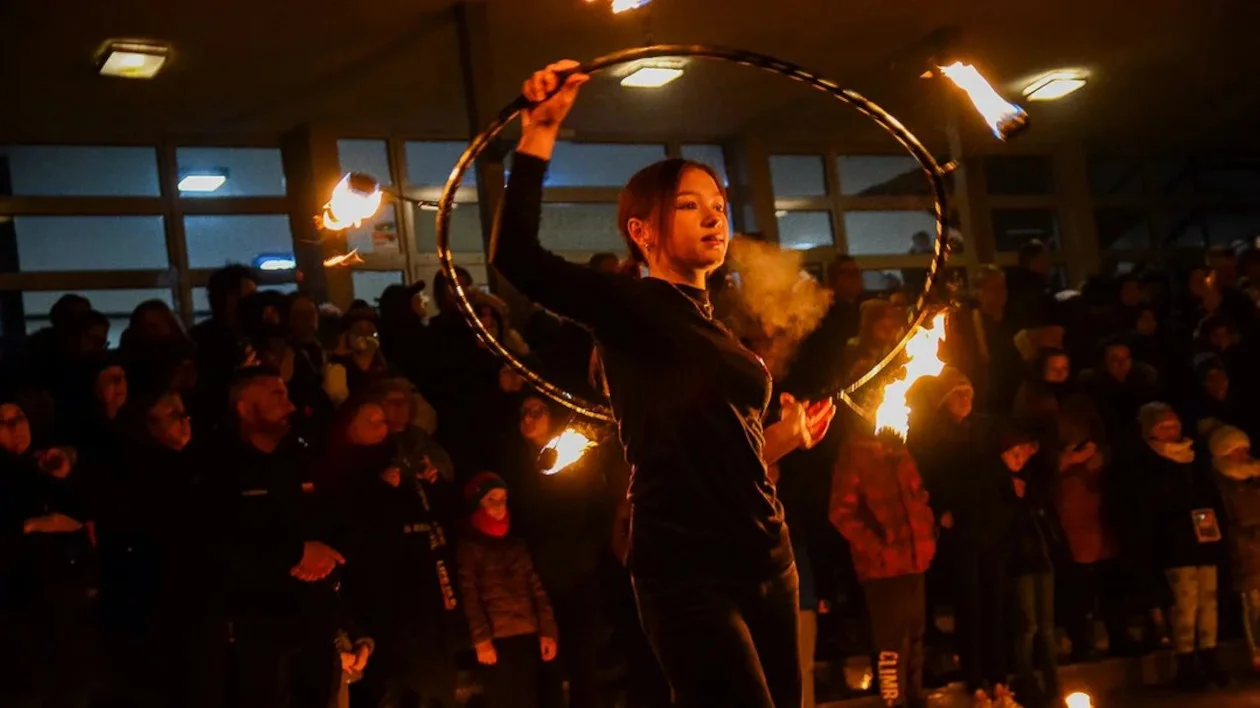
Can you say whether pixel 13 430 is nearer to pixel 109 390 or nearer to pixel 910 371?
pixel 109 390

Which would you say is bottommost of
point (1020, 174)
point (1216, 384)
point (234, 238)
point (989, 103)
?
point (1216, 384)

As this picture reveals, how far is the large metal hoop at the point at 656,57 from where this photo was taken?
376 cm

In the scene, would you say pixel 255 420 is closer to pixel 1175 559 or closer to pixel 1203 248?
pixel 1175 559

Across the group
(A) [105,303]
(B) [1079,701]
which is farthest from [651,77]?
(B) [1079,701]

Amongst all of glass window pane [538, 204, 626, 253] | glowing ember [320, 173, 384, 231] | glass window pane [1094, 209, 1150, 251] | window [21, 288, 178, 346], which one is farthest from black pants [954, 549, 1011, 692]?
glass window pane [1094, 209, 1150, 251]

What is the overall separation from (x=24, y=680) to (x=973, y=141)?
12.0 meters

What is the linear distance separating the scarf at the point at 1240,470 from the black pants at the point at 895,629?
2968 mm

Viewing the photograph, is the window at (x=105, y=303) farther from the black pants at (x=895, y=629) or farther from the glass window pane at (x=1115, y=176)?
the glass window pane at (x=1115, y=176)

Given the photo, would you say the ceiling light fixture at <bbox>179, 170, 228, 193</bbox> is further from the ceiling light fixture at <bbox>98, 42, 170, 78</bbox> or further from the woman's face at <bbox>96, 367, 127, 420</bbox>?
the woman's face at <bbox>96, 367, 127, 420</bbox>

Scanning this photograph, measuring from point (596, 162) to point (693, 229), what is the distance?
1230 cm

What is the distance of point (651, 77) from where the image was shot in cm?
1307

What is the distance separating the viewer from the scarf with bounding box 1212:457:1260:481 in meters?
9.88

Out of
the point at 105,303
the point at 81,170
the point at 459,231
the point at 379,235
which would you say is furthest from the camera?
the point at 459,231

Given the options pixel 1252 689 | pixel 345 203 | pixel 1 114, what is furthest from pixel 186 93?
pixel 1252 689
